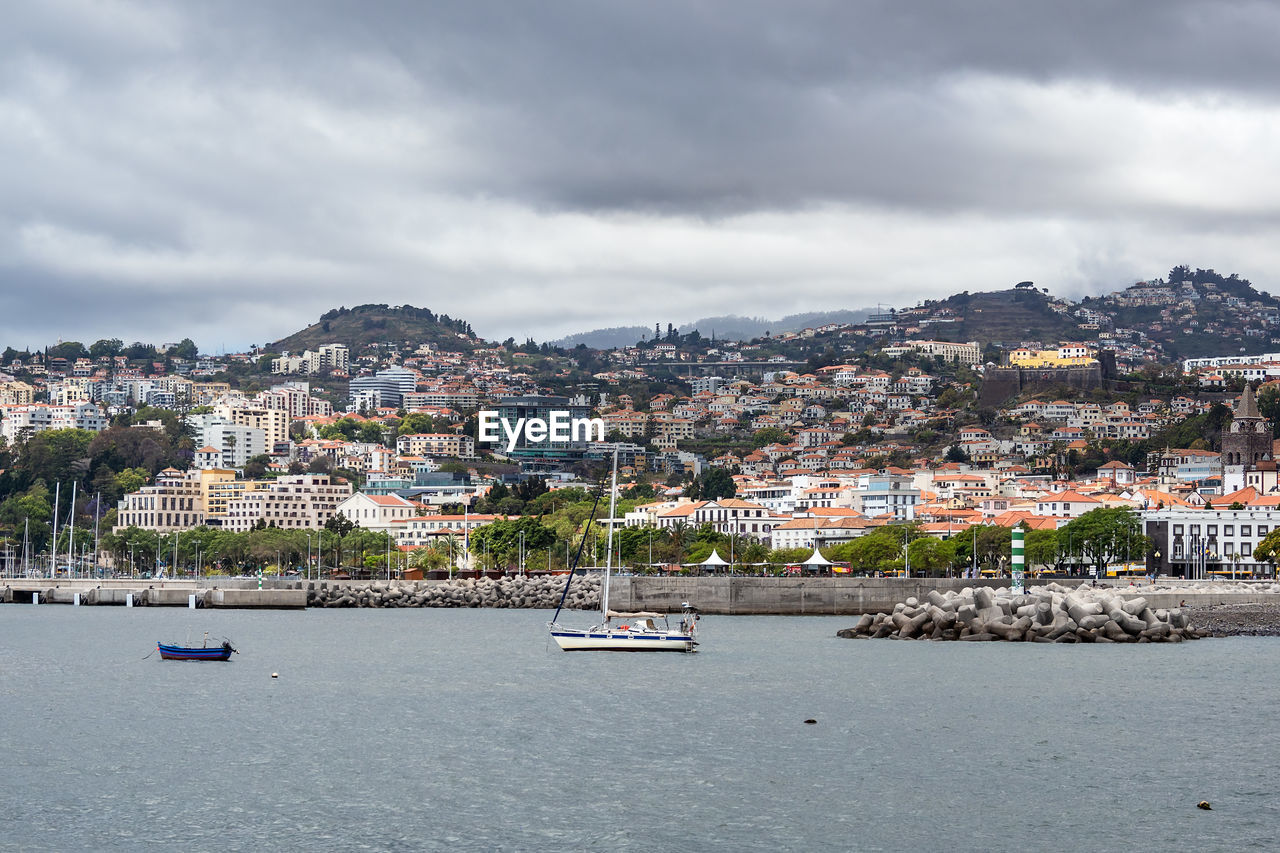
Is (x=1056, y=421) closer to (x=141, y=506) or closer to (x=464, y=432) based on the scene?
(x=464, y=432)

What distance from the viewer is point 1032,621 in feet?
158

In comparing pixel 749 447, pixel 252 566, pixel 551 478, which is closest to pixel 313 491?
pixel 551 478

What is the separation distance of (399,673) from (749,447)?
14422 cm

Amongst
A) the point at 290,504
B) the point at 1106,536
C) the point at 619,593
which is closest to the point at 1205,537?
the point at 1106,536

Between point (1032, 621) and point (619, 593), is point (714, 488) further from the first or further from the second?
point (1032, 621)

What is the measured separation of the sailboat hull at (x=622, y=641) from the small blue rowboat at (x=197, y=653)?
27.6 ft

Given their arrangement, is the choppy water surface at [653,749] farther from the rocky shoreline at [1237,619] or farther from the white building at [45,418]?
the white building at [45,418]

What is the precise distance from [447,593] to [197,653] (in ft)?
101

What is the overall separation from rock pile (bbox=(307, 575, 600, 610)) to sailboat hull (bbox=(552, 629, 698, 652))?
24575mm

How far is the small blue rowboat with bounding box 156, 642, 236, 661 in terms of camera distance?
4484 centimetres

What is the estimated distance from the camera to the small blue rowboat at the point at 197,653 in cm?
4484

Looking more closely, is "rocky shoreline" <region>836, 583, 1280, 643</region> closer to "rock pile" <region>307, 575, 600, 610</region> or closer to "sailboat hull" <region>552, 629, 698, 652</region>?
"sailboat hull" <region>552, 629, 698, 652</region>

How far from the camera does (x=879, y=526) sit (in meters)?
98.9

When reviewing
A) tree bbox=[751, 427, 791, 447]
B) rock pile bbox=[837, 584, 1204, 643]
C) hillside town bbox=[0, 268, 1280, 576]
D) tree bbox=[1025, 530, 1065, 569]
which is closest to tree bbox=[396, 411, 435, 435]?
hillside town bbox=[0, 268, 1280, 576]
